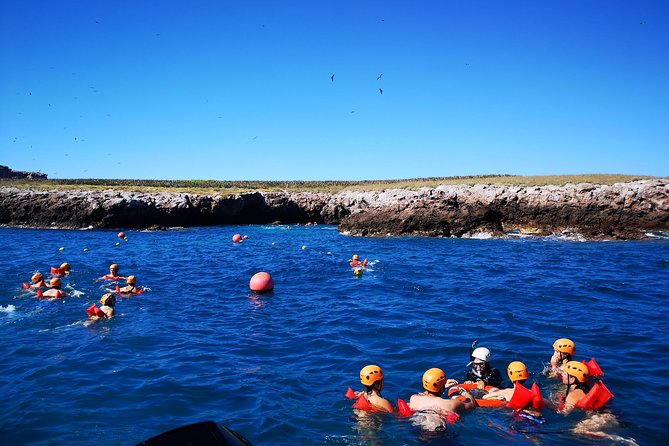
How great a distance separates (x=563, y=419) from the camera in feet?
27.1

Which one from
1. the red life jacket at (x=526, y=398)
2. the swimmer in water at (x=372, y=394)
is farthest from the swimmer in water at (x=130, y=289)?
the red life jacket at (x=526, y=398)

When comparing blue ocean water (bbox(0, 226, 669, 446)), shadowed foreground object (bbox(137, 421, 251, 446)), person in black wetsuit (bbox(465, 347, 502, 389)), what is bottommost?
blue ocean water (bbox(0, 226, 669, 446))

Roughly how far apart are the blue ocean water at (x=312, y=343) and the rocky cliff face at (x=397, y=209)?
1389 cm

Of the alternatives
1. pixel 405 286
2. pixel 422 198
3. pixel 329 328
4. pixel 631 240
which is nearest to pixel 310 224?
pixel 422 198

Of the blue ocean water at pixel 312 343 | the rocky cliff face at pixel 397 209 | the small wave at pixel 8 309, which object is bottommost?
the small wave at pixel 8 309

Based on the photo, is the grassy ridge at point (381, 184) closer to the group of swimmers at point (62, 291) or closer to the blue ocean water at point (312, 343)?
the blue ocean water at point (312, 343)

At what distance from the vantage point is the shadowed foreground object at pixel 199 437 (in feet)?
16.9

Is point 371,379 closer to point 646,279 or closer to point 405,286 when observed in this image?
point 405,286

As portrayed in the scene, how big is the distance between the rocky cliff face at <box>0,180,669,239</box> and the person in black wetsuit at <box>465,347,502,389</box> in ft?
101

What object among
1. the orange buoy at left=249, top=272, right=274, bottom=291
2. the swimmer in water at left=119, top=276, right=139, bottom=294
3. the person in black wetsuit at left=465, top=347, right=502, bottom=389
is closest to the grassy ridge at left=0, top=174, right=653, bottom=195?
the orange buoy at left=249, top=272, right=274, bottom=291

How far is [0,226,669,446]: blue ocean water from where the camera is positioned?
8078mm

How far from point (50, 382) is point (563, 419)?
1033 centimetres

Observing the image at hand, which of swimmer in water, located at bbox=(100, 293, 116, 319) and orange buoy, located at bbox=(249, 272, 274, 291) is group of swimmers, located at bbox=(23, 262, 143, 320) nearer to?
swimmer in water, located at bbox=(100, 293, 116, 319)

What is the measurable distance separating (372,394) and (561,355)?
4736 millimetres
